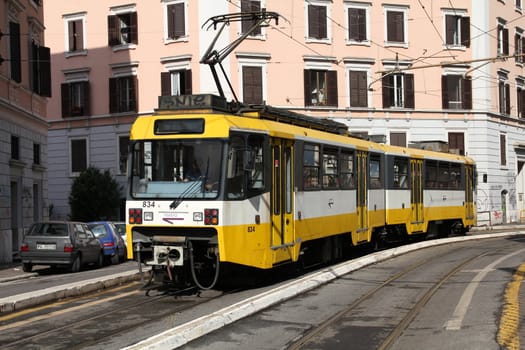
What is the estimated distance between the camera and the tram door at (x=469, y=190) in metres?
29.0

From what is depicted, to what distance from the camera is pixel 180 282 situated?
13953mm

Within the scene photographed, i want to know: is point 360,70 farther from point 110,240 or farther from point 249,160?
point 249,160

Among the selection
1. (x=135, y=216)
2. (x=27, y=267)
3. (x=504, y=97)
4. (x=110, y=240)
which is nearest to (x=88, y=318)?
(x=135, y=216)

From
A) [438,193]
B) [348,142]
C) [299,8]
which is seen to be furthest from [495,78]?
[348,142]

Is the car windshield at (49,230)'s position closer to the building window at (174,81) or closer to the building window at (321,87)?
the building window at (174,81)

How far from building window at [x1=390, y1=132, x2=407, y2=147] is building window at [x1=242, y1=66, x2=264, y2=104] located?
25.2ft

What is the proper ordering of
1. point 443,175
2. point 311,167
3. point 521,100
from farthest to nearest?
point 521,100, point 443,175, point 311,167

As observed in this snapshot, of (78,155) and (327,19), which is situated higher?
(327,19)

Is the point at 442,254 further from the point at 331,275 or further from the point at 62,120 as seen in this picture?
the point at 62,120

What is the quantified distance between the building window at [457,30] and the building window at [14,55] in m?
24.4

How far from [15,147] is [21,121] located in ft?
3.25

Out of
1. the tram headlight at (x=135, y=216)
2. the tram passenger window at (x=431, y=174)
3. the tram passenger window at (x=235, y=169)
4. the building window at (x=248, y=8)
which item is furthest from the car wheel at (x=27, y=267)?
the building window at (x=248, y=8)

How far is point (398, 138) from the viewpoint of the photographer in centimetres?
4066

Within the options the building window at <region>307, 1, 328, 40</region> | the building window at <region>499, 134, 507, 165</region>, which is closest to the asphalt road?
the building window at <region>307, 1, 328, 40</region>
